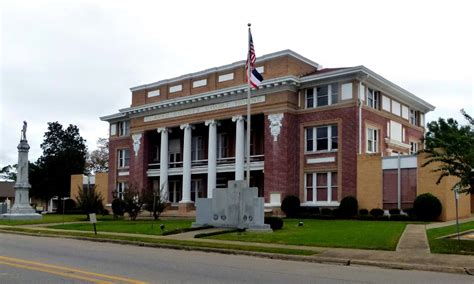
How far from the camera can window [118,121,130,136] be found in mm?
55219

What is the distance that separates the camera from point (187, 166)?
4678cm

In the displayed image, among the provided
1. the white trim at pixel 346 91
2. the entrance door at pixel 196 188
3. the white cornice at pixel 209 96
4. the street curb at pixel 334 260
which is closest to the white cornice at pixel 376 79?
the white trim at pixel 346 91

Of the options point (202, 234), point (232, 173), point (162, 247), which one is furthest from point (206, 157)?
point (162, 247)

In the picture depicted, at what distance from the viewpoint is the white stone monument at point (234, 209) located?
25.2 m

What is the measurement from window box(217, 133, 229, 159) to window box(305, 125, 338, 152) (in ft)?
30.9

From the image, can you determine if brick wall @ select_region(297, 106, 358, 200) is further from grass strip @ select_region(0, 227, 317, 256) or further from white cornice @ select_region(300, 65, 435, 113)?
grass strip @ select_region(0, 227, 317, 256)

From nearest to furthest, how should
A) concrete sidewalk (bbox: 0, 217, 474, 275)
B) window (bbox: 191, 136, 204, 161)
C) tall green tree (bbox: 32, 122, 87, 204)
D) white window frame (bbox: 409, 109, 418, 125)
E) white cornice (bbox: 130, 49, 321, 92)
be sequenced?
1. concrete sidewalk (bbox: 0, 217, 474, 275)
2. white cornice (bbox: 130, 49, 321, 92)
3. white window frame (bbox: 409, 109, 418, 125)
4. window (bbox: 191, 136, 204, 161)
5. tall green tree (bbox: 32, 122, 87, 204)

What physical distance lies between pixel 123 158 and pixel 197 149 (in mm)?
9744

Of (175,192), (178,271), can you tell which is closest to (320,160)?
(175,192)

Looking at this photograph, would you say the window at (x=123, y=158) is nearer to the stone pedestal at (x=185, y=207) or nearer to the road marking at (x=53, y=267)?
the stone pedestal at (x=185, y=207)

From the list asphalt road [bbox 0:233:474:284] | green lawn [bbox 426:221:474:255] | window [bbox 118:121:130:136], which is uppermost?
Answer: window [bbox 118:121:130:136]

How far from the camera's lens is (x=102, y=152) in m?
91.4

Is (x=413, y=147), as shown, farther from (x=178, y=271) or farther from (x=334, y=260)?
(x=178, y=271)

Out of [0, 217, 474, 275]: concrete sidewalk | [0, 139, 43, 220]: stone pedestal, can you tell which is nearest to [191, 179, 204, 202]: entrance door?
[0, 139, 43, 220]: stone pedestal
